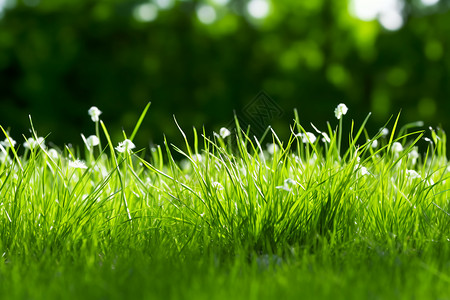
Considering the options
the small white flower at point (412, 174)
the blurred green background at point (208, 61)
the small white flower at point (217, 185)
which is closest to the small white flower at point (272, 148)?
the small white flower at point (217, 185)

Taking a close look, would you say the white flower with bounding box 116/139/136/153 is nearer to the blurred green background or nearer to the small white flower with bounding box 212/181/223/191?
the small white flower with bounding box 212/181/223/191

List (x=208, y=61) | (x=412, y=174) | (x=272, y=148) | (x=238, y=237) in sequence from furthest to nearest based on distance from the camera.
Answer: (x=208, y=61) < (x=272, y=148) < (x=412, y=174) < (x=238, y=237)

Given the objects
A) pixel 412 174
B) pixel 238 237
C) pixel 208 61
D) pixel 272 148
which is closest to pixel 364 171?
pixel 412 174

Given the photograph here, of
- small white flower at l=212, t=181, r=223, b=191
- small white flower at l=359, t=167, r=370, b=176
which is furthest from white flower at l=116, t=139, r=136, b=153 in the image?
small white flower at l=359, t=167, r=370, b=176

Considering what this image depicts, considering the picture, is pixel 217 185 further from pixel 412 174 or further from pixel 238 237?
pixel 412 174

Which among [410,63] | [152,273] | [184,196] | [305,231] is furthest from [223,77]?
[152,273]

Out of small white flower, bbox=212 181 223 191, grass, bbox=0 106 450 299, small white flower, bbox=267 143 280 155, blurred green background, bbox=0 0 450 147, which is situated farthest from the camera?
blurred green background, bbox=0 0 450 147

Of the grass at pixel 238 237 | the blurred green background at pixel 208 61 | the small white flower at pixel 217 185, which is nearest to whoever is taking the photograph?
the grass at pixel 238 237

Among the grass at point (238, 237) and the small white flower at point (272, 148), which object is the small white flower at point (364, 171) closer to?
the grass at point (238, 237)

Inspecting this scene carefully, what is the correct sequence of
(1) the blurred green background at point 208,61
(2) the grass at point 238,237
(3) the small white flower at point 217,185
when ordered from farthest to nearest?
(1) the blurred green background at point 208,61, (3) the small white flower at point 217,185, (2) the grass at point 238,237
